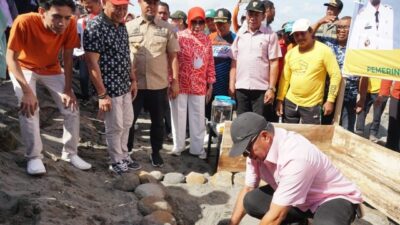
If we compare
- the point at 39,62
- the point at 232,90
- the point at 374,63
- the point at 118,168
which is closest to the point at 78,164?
the point at 118,168

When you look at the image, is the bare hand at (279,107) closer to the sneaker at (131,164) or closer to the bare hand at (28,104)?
the sneaker at (131,164)

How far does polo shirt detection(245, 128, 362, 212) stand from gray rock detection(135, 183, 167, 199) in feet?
3.72

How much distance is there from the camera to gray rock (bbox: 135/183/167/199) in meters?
3.51

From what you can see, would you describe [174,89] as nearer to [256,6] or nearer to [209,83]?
[209,83]

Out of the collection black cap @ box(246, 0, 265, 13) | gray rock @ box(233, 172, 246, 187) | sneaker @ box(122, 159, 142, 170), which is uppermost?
black cap @ box(246, 0, 265, 13)

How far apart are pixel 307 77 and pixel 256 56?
2.11 ft

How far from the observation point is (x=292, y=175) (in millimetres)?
2324

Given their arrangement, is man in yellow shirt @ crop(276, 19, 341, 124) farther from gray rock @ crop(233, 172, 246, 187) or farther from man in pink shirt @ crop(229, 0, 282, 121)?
gray rock @ crop(233, 172, 246, 187)

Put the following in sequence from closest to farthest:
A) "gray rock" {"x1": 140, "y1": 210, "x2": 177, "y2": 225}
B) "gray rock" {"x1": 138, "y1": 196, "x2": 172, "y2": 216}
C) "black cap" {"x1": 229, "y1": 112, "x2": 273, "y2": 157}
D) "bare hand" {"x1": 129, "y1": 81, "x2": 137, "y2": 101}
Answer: "black cap" {"x1": 229, "y1": 112, "x2": 273, "y2": 157}
"gray rock" {"x1": 140, "y1": 210, "x2": 177, "y2": 225}
"gray rock" {"x1": 138, "y1": 196, "x2": 172, "y2": 216}
"bare hand" {"x1": 129, "y1": 81, "x2": 137, "y2": 101}

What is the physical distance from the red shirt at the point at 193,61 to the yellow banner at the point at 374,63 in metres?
1.64

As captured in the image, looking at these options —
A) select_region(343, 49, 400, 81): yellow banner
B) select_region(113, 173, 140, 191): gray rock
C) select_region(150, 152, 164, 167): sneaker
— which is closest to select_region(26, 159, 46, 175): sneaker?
select_region(113, 173, 140, 191): gray rock

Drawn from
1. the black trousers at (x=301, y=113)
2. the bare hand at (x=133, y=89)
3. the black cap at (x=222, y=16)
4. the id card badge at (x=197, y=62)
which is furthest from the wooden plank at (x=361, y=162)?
the black cap at (x=222, y=16)

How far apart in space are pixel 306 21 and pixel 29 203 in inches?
125

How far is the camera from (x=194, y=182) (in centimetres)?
417
